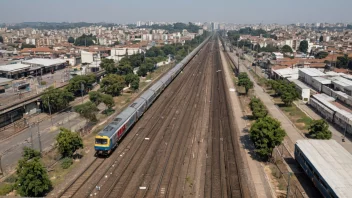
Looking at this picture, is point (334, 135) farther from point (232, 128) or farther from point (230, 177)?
point (230, 177)

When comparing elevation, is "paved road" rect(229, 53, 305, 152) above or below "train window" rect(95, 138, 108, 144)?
below

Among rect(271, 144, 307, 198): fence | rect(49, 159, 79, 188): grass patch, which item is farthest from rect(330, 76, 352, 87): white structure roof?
rect(49, 159, 79, 188): grass patch

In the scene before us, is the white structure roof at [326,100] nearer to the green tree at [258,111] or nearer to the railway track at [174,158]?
the green tree at [258,111]

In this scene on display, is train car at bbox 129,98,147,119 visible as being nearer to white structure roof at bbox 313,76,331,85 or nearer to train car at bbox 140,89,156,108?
train car at bbox 140,89,156,108

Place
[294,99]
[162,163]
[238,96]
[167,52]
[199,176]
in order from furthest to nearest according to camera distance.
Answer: [167,52] < [238,96] < [294,99] < [162,163] < [199,176]

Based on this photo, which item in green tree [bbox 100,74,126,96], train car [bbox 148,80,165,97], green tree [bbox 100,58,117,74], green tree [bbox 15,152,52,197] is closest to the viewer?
green tree [bbox 15,152,52,197]

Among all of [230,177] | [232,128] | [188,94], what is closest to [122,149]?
[230,177]

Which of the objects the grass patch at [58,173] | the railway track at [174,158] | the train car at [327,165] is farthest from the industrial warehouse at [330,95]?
the grass patch at [58,173]
